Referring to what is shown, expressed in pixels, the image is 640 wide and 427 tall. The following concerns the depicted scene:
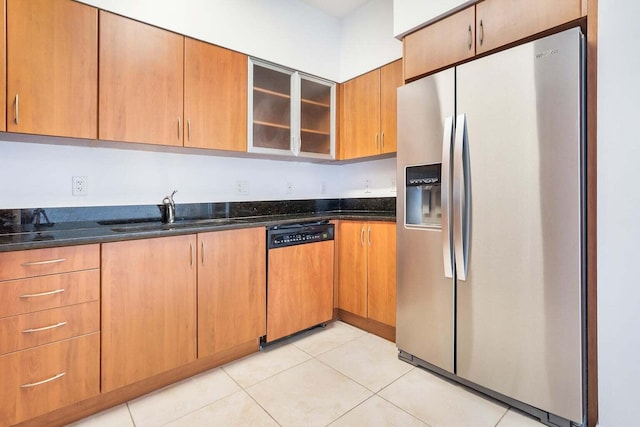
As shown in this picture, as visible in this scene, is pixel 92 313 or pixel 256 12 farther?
pixel 256 12

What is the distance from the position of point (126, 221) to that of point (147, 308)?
71 centimetres

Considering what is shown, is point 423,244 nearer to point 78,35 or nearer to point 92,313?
point 92,313

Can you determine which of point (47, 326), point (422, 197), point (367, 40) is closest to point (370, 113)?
point (367, 40)

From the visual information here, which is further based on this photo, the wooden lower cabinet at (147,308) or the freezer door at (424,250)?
the freezer door at (424,250)

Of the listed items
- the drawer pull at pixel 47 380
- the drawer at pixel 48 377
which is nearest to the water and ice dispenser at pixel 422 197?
the drawer at pixel 48 377

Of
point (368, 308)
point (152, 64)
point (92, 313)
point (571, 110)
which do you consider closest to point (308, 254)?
point (368, 308)

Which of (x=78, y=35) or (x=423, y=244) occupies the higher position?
(x=78, y=35)

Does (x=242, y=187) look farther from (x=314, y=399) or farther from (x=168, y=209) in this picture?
(x=314, y=399)

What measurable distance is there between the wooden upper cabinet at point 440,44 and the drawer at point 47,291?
216cm

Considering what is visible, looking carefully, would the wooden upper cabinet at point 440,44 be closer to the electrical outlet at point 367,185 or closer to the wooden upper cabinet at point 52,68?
the electrical outlet at point 367,185

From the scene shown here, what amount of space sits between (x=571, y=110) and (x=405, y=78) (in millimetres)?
995
